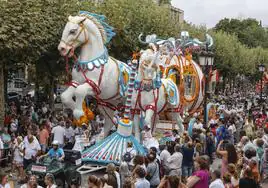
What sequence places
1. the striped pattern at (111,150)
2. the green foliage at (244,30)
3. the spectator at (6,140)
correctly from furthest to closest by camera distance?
the green foliage at (244,30) < the spectator at (6,140) < the striped pattern at (111,150)

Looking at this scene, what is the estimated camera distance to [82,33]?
55.0 feet

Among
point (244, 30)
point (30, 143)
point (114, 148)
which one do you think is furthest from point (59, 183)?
point (244, 30)

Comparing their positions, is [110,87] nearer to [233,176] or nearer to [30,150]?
[30,150]

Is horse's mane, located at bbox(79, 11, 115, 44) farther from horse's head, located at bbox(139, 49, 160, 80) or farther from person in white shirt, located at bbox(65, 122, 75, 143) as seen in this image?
person in white shirt, located at bbox(65, 122, 75, 143)

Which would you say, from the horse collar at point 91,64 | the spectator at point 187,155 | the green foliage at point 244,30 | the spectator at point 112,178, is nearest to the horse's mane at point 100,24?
the horse collar at point 91,64

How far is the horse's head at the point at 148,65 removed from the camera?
17125 mm

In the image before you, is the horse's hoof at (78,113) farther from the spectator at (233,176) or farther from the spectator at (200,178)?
the spectator at (200,178)

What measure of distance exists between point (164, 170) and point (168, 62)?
9.82 metres

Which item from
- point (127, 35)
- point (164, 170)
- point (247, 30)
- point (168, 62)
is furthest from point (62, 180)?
point (247, 30)

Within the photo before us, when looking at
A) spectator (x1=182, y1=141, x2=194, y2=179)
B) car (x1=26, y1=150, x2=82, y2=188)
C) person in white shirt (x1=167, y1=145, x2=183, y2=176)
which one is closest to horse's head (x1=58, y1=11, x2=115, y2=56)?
car (x1=26, y1=150, x2=82, y2=188)

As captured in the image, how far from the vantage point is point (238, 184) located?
34.1ft

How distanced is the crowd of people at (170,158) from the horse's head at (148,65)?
206 centimetres

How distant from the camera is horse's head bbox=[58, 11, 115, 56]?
16.6m

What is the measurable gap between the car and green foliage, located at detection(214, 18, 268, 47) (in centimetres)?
9286
